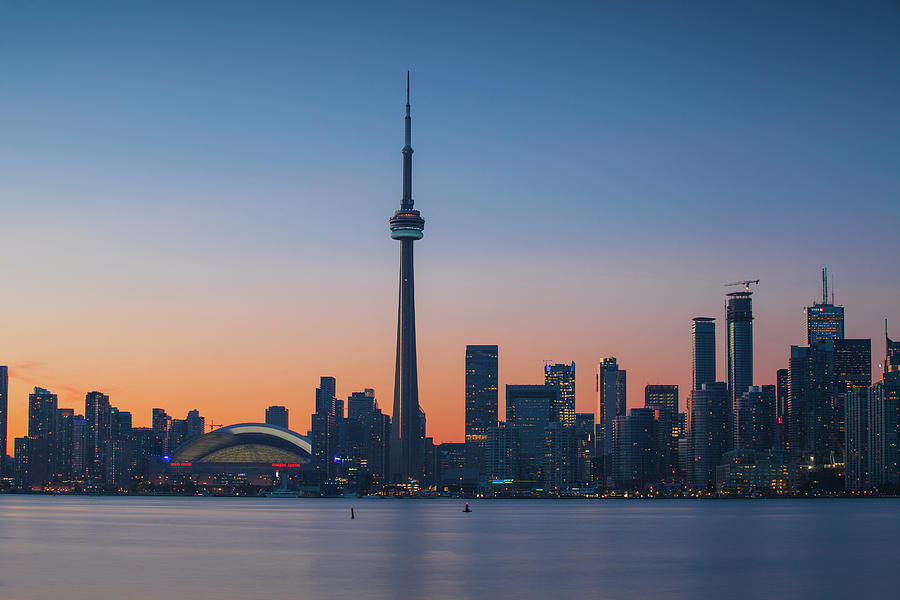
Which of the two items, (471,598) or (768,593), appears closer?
(471,598)

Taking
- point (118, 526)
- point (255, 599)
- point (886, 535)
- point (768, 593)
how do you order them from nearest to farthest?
1. point (255, 599)
2. point (768, 593)
3. point (886, 535)
4. point (118, 526)

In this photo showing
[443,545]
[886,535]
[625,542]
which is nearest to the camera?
[443,545]

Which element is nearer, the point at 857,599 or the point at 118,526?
the point at 857,599

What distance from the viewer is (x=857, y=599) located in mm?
66750

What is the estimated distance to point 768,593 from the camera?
228 ft

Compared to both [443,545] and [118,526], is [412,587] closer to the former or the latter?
[443,545]

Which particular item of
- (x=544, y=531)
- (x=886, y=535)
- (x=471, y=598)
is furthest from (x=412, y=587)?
(x=886, y=535)

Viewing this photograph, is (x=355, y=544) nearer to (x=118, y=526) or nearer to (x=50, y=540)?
(x=50, y=540)

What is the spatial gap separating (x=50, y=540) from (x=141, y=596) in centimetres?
6043

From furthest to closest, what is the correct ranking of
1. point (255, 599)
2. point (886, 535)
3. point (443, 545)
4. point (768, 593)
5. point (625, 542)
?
point (886, 535)
point (625, 542)
point (443, 545)
point (768, 593)
point (255, 599)

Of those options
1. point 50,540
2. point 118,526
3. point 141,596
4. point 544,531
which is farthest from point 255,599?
point 118,526

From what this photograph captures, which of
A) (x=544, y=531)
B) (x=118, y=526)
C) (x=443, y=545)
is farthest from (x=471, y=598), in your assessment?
(x=118, y=526)

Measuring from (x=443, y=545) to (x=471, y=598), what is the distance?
1954 inches

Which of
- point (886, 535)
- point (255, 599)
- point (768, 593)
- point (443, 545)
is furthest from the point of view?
point (886, 535)
